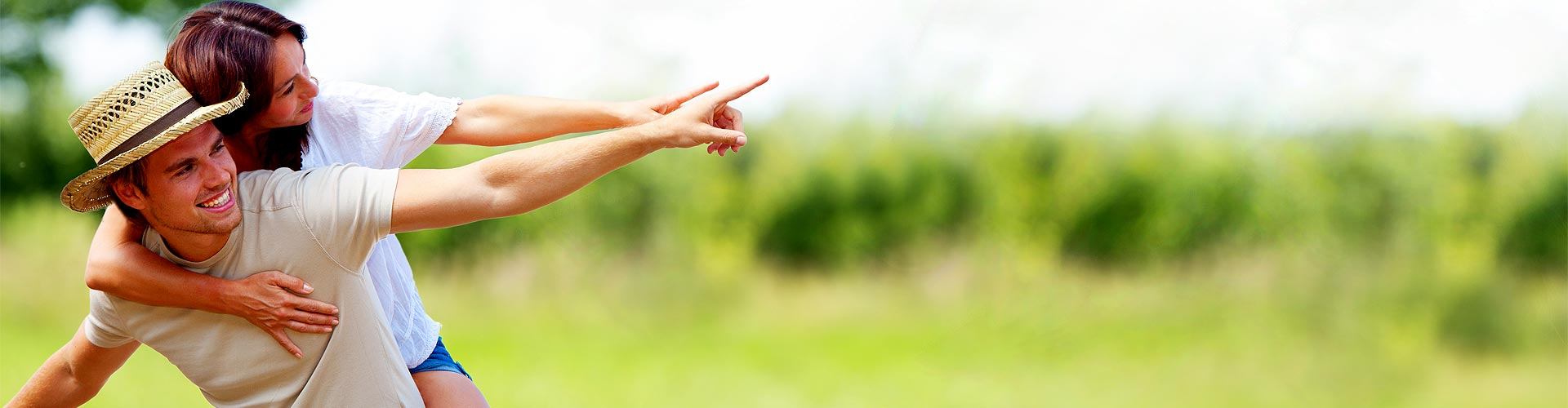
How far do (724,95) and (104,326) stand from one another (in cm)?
120

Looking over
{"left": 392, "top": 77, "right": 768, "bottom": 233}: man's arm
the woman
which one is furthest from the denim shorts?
{"left": 392, "top": 77, "right": 768, "bottom": 233}: man's arm

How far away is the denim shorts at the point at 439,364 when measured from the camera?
2.46 meters

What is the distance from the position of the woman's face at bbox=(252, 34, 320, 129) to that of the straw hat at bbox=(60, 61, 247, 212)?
11cm

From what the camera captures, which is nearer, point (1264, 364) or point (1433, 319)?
point (1433, 319)

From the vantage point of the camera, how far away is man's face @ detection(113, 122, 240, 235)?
1918 millimetres

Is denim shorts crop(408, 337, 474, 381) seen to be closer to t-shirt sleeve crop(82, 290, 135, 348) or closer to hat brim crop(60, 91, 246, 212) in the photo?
t-shirt sleeve crop(82, 290, 135, 348)

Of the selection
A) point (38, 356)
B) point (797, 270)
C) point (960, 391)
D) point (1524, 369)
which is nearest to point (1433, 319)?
point (1524, 369)

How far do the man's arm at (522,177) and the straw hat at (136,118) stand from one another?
12.5 inches

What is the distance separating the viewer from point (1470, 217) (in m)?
6.35

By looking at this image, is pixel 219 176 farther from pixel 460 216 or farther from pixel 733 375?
pixel 733 375

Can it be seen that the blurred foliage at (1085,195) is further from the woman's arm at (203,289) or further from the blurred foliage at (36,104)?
the woman's arm at (203,289)

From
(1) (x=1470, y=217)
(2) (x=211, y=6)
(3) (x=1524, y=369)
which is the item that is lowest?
(3) (x=1524, y=369)

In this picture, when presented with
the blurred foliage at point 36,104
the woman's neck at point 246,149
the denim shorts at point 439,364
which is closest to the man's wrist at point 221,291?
the woman's neck at point 246,149

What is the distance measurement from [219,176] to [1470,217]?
6.10 meters
